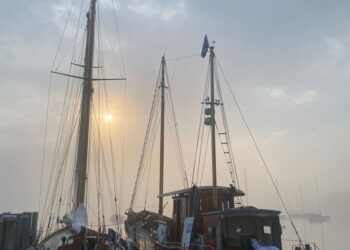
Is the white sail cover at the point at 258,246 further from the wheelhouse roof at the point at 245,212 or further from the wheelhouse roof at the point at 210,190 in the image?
the wheelhouse roof at the point at 210,190

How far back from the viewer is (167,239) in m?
25.4

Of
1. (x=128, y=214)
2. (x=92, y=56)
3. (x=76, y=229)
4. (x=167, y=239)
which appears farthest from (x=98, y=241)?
(x=128, y=214)

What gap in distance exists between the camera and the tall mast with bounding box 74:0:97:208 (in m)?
20.9

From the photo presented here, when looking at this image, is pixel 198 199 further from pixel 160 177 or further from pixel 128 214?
pixel 160 177

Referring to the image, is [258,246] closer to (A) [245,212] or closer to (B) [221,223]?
(A) [245,212]

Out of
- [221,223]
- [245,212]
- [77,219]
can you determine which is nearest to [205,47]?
[245,212]

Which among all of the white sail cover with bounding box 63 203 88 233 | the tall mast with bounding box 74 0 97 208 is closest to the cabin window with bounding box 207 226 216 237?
the white sail cover with bounding box 63 203 88 233

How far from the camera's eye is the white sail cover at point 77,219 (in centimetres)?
1959

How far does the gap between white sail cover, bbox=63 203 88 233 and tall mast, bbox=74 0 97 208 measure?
1.95 feet

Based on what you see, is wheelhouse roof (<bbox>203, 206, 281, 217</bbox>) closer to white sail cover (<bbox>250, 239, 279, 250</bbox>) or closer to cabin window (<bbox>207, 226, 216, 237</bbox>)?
cabin window (<bbox>207, 226, 216, 237</bbox>)

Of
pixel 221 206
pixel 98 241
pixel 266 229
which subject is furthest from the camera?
pixel 221 206

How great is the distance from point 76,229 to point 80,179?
2.70m

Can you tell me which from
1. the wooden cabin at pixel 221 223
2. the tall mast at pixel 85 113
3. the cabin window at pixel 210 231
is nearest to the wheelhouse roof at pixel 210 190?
the wooden cabin at pixel 221 223

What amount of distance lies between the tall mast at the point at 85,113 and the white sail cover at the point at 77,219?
60 cm
